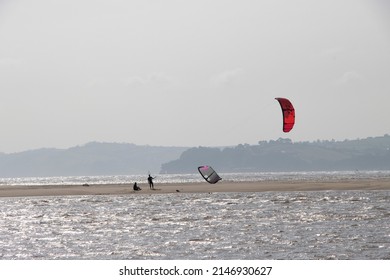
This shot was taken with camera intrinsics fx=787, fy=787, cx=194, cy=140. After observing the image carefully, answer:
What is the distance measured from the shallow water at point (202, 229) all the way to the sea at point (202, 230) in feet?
0.12

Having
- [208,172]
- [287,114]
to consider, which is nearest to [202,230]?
[287,114]

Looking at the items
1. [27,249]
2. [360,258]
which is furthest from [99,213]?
[360,258]

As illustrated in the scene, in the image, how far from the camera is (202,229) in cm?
3753

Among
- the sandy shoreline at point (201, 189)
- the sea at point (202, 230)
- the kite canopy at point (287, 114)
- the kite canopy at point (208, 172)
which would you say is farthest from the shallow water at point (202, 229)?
the kite canopy at point (208, 172)

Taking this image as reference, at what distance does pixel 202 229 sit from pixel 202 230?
0.47m

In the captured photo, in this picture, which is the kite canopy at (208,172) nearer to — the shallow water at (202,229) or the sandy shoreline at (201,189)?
the sandy shoreline at (201,189)

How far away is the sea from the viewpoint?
96.8 feet

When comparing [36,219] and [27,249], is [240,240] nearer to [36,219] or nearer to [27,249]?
[27,249]

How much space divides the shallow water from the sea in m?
0.04

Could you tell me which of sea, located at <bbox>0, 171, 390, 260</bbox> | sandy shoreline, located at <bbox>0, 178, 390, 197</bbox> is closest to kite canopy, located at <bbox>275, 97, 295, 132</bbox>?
sea, located at <bbox>0, 171, 390, 260</bbox>

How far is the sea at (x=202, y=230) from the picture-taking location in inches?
1161

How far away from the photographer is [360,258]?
27797mm

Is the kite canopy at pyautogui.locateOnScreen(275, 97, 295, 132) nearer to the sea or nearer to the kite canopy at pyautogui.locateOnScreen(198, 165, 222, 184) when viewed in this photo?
the sea

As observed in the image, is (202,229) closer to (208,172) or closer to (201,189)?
(201,189)
